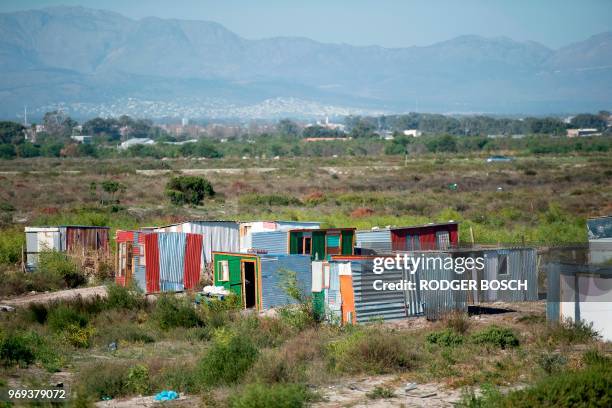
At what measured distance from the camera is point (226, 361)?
14.1m

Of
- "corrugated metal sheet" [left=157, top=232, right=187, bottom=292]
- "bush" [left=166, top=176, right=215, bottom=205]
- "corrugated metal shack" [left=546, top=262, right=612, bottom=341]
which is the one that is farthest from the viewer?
"bush" [left=166, top=176, right=215, bottom=205]

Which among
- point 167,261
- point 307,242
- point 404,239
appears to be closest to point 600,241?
point 404,239

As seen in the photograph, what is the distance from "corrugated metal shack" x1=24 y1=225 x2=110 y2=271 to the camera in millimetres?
27156

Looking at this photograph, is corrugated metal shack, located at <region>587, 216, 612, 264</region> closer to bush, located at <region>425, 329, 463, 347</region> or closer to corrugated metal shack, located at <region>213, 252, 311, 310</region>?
bush, located at <region>425, 329, 463, 347</region>

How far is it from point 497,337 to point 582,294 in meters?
1.73

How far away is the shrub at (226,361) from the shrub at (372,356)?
4.58ft

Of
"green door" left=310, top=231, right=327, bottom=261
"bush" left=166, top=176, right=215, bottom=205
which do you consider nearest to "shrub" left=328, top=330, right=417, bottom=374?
"green door" left=310, top=231, right=327, bottom=261

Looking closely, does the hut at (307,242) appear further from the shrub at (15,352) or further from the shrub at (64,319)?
the shrub at (15,352)

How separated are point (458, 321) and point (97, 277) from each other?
12876 mm

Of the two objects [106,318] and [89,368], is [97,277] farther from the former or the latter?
[89,368]

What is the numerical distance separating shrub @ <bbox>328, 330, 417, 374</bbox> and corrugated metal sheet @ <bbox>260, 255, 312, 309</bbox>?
494cm

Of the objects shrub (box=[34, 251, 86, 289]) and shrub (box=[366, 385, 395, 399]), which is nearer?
shrub (box=[366, 385, 395, 399])

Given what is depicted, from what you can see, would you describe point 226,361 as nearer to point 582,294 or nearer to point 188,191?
point 582,294

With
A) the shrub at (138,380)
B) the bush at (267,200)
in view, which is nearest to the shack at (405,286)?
the shrub at (138,380)
